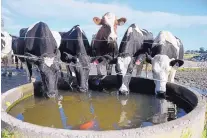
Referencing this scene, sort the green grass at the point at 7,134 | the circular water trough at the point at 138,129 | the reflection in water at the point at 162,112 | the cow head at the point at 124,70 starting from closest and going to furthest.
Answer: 1. the circular water trough at the point at 138,129
2. the green grass at the point at 7,134
3. the reflection in water at the point at 162,112
4. the cow head at the point at 124,70

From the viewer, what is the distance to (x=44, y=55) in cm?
644

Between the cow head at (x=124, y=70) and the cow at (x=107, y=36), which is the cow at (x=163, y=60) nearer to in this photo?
the cow head at (x=124, y=70)

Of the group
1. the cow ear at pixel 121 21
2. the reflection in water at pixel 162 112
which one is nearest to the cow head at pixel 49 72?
the reflection in water at pixel 162 112

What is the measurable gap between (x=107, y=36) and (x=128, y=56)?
195cm

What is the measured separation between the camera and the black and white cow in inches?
251

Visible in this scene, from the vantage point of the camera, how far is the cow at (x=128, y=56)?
20.6 ft

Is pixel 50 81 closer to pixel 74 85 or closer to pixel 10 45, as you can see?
pixel 74 85

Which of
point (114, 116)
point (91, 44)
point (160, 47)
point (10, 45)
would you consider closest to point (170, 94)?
point (160, 47)

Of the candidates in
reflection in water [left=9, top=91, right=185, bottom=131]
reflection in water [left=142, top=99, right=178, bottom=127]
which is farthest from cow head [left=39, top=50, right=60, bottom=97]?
reflection in water [left=142, top=99, right=178, bottom=127]

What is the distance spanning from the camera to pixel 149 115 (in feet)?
16.0

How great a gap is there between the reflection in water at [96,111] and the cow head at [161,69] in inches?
11.7

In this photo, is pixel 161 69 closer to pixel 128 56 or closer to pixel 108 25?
pixel 128 56

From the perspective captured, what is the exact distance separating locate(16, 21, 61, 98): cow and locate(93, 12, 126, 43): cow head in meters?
1.88

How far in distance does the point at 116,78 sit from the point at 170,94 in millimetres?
1584
